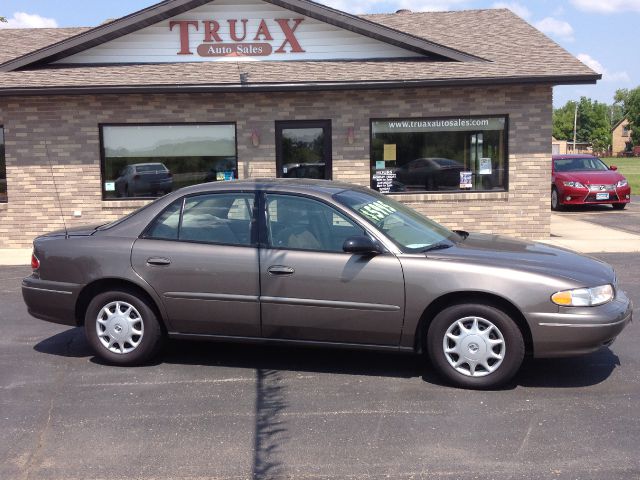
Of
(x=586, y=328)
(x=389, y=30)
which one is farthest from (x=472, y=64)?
(x=586, y=328)

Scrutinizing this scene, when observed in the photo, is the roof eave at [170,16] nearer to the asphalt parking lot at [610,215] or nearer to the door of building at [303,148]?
the door of building at [303,148]

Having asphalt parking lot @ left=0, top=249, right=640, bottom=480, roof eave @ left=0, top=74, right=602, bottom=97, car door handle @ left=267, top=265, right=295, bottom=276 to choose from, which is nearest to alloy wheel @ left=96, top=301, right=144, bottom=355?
asphalt parking lot @ left=0, top=249, right=640, bottom=480

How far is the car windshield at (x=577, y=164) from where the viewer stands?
20594 millimetres

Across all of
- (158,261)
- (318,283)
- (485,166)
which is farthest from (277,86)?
(318,283)

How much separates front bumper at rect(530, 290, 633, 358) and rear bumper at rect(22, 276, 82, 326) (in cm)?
359

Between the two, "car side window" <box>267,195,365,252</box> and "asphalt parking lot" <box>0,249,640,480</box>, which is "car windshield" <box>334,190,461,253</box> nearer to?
"car side window" <box>267,195,365,252</box>

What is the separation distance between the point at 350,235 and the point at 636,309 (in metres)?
3.93

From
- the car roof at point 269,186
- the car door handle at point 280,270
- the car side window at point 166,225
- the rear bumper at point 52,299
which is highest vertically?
the car roof at point 269,186

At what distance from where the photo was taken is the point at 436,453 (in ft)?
13.7

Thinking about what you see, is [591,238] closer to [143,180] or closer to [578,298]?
[143,180]

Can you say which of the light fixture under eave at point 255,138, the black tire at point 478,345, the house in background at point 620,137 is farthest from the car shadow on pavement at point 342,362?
the house in background at point 620,137

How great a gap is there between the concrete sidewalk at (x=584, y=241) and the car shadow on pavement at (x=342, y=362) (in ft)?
19.6

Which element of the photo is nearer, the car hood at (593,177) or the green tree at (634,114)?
the car hood at (593,177)

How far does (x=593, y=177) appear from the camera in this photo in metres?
19.5
